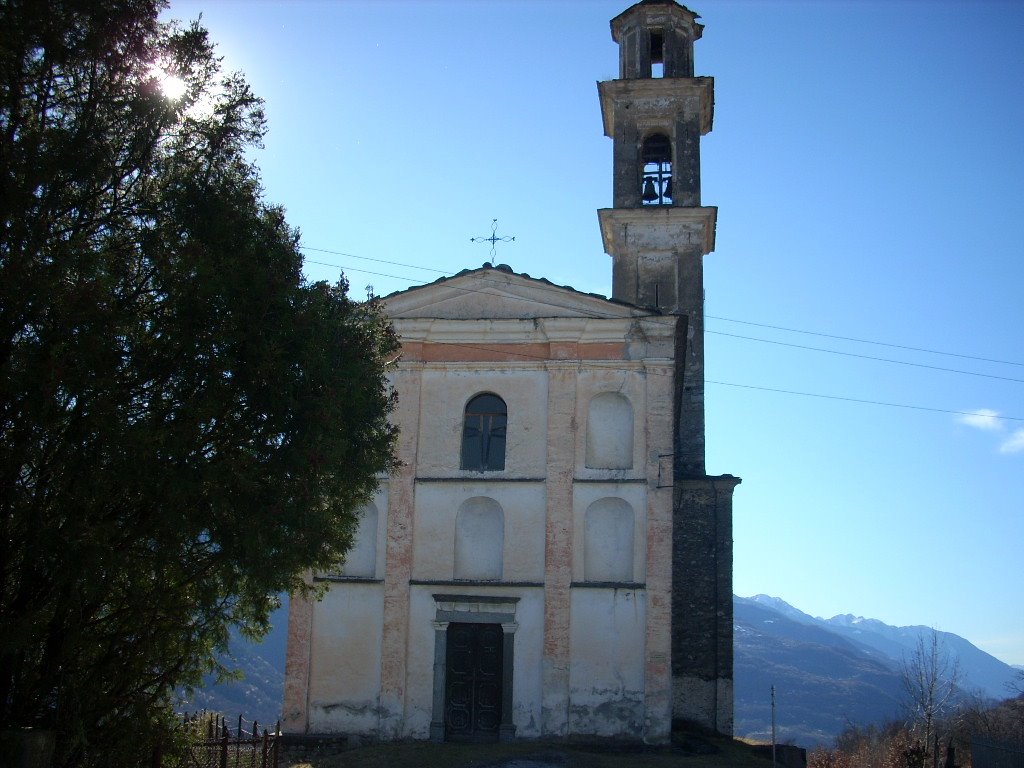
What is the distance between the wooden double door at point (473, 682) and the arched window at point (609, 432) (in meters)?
3.52

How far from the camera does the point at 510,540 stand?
19.0m

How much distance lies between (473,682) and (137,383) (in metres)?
10.8

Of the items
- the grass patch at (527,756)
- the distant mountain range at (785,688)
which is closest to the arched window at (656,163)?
the grass patch at (527,756)

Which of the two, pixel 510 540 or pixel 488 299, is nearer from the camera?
pixel 510 540

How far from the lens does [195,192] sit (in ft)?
33.8

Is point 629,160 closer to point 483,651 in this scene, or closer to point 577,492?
point 577,492

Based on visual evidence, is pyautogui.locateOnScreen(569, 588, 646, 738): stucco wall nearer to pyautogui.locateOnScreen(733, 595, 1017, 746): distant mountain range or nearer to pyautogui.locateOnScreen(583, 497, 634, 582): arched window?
pyautogui.locateOnScreen(583, 497, 634, 582): arched window

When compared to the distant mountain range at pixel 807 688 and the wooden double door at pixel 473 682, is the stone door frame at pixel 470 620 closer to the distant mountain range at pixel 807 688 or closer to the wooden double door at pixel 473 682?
the wooden double door at pixel 473 682

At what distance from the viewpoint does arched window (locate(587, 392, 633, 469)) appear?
19.3 metres

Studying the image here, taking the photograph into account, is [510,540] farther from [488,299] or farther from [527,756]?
[488,299]

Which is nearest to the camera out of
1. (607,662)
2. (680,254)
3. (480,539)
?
(607,662)

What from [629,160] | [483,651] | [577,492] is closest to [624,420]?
[577,492]

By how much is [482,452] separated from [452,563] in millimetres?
2117

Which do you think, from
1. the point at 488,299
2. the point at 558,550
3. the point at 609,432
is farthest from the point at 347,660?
the point at 488,299
